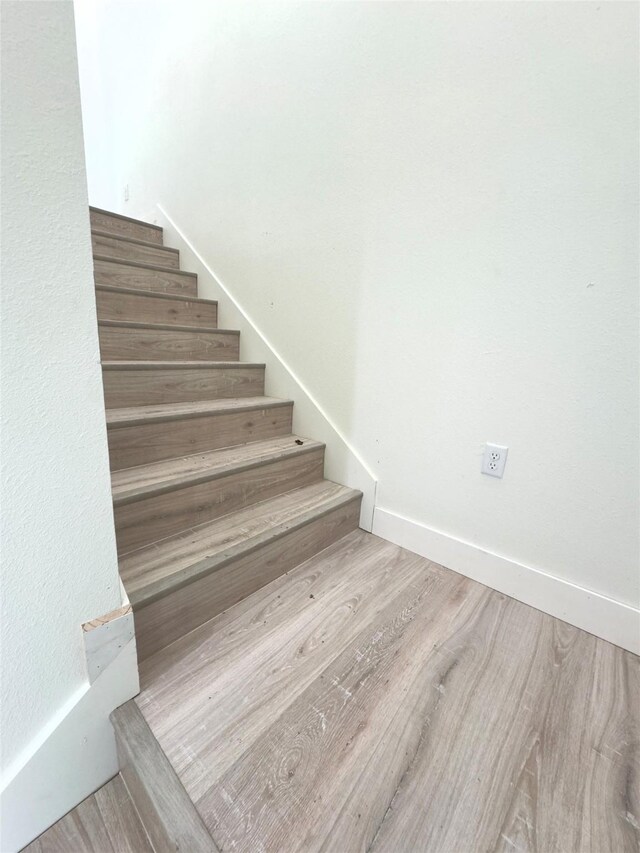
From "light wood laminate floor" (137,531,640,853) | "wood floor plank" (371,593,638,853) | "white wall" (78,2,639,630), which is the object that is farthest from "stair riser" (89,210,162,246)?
"wood floor plank" (371,593,638,853)

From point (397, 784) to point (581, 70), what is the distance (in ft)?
5.51

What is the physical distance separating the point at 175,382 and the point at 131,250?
1249mm

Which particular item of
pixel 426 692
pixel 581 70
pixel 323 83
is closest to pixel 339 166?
pixel 323 83

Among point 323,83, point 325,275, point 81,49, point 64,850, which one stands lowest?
point 64,850

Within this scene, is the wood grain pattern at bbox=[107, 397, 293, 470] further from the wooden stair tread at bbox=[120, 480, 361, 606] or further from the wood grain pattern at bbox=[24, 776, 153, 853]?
the wood grain pattern at bbox=[24, 776, 153, 853]

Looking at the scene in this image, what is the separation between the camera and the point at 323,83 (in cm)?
145

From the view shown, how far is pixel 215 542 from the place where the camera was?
1.10 m

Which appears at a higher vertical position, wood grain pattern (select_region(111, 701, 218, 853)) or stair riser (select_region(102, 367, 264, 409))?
stair riser (select_region(102, 367, 264, 409))

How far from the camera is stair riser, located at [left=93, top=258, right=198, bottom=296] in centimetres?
182

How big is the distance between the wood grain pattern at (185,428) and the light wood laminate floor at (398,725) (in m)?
0.59

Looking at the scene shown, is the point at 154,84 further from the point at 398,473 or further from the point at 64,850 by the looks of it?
the point at 64,850

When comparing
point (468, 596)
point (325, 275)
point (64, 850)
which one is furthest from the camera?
point (325, 275)

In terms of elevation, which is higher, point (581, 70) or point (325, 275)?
point (581, 70)

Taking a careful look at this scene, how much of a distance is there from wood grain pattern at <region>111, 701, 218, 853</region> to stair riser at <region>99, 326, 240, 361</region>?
49.0 inches
